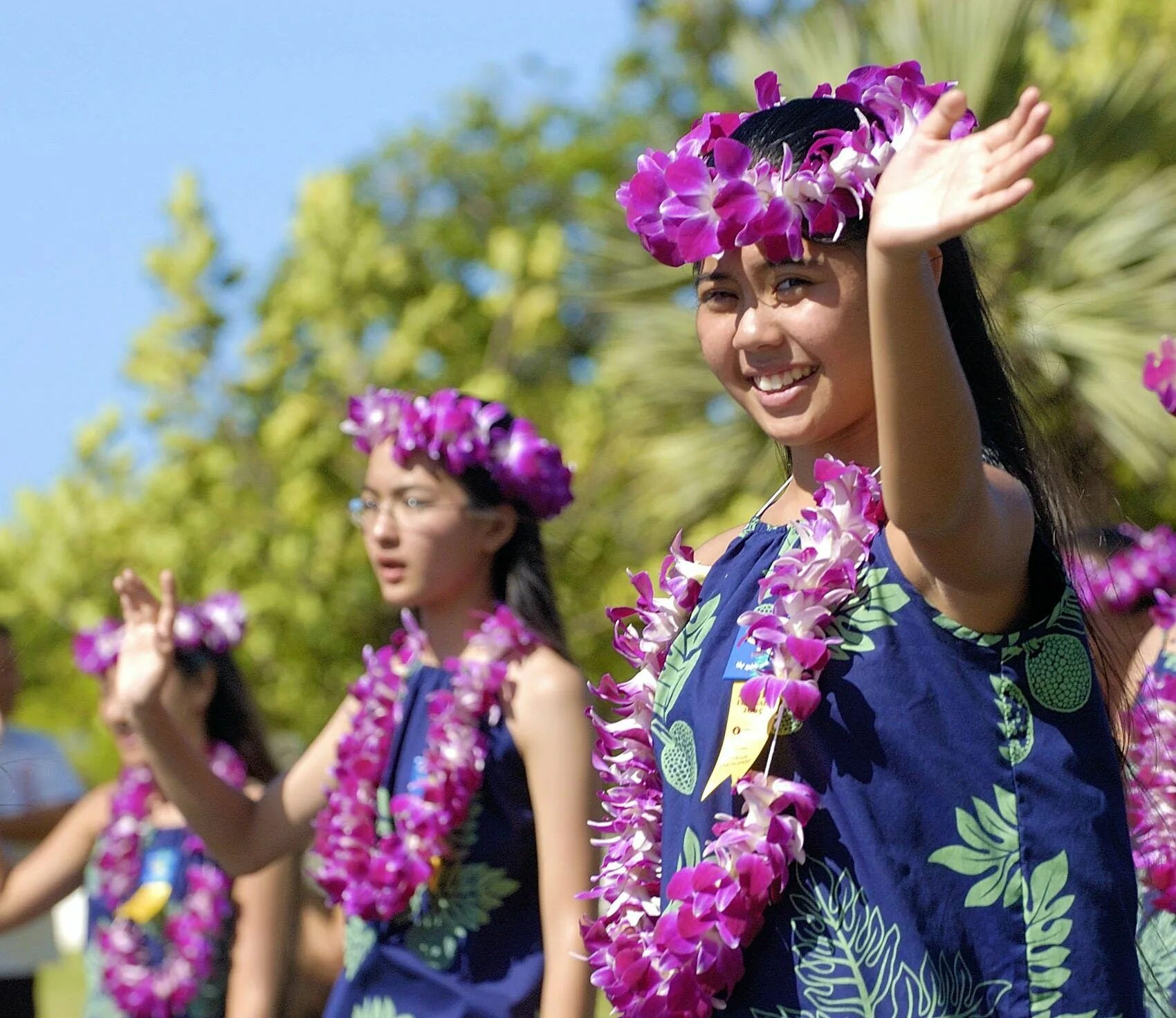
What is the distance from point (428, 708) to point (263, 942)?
44.4 inches

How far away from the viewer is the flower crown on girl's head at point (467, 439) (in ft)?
13.2

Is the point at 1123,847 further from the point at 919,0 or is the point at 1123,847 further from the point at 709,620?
the point at 919,0

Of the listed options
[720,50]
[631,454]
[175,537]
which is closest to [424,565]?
[631,454]

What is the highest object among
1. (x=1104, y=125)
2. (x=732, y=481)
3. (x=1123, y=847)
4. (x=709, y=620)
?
(x=709, y=620)

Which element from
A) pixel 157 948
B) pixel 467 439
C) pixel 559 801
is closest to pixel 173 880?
pixel 157 948

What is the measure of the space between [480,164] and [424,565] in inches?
643

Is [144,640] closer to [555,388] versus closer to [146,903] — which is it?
[146,903]

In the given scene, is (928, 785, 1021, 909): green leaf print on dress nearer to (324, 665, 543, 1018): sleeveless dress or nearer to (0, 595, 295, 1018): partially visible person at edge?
(324, 665, 543, 1018): sleeveless dress

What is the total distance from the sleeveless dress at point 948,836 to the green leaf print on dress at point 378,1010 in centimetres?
159

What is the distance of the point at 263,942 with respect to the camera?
4.61m

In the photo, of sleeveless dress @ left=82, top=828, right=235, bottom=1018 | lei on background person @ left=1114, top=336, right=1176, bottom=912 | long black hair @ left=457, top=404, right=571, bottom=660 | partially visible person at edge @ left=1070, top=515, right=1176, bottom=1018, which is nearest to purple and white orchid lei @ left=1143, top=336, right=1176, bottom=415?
lei on background person @ left=1114, top=336, right=1176, bottom=912

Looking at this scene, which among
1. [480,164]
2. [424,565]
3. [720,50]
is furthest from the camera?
[480,164]

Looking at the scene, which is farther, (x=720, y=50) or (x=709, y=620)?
(x=720, y=50)

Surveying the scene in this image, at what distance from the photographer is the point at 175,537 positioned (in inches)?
389
